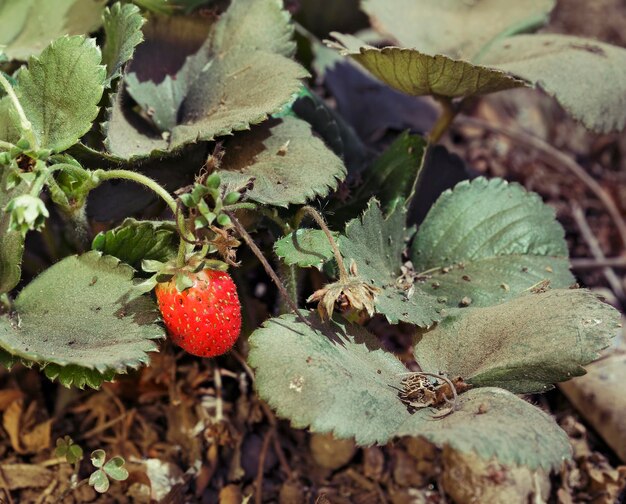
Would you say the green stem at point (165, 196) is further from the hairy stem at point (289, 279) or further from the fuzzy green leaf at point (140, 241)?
the hairy stem at point (289, 279)

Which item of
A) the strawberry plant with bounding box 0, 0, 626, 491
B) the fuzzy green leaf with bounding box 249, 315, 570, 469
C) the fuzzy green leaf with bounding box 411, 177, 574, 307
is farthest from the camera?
the fuzzy green leaf with bounding box 411, 177, 574, 307

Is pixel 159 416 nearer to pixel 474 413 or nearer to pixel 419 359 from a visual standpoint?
pixel 419 359

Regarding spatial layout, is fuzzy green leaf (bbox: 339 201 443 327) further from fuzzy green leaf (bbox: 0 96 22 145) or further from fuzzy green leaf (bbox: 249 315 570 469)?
fuzzy green leaf (bbox: 0 96 22 145)

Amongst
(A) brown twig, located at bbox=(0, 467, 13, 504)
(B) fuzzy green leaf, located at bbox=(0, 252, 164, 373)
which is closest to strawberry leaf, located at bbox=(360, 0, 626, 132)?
(B) fuzzy green leaf, located at bbox=(0, 252, 164, 373)

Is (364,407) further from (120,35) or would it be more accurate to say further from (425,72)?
(120,35)

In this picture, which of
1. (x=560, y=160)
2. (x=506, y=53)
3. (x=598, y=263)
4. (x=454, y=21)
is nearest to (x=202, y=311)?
(x=506, y=53)
